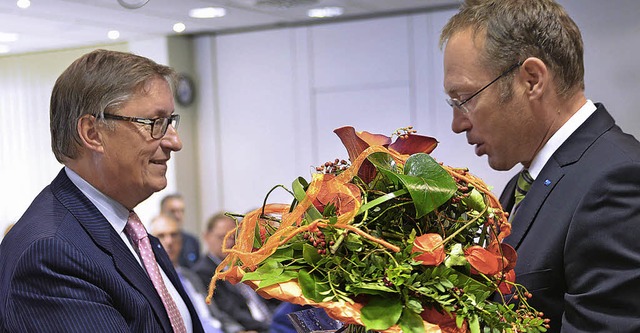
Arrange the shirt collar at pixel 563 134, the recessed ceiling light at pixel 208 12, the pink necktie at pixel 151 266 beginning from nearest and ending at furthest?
the shirt collar at pixel 563 134
the pink necktie at pixel 151 266
the recessed ceiling light at pixel 208 12

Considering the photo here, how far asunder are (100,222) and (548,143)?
1001 mm

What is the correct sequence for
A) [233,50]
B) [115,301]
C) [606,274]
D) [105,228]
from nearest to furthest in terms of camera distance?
1. [606,274]
2. [115,301]
3. [105,228]
4. [233,50]

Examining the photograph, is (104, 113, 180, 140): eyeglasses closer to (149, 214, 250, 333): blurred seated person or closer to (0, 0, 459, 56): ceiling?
(0, 0, 459, 56): ceiling

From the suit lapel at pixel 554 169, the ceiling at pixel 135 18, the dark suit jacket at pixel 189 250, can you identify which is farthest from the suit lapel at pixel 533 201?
the dark suit jacket at pixel 189 250

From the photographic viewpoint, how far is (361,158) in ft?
4.53

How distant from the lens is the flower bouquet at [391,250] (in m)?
1.29

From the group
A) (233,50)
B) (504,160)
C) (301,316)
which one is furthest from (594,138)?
(233,50)

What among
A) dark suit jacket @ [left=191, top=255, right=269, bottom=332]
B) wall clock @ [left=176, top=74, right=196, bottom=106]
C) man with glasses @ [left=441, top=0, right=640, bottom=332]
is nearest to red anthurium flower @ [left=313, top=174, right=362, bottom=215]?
man with glasses @ [left=441, top=0, right=640, bottom=332]

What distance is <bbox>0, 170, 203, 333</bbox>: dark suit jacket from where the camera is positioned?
5.42 ft

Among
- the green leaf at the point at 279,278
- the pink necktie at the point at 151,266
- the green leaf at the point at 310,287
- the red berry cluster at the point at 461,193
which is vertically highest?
the red berry cluster at the point at 461,193

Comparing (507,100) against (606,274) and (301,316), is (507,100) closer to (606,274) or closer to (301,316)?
(606,274)

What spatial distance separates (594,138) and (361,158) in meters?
0.63

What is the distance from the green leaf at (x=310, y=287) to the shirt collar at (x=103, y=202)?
0.77 metres

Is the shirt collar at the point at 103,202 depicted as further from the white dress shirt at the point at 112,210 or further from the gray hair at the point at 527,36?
the gray hair at the point at 527,36
